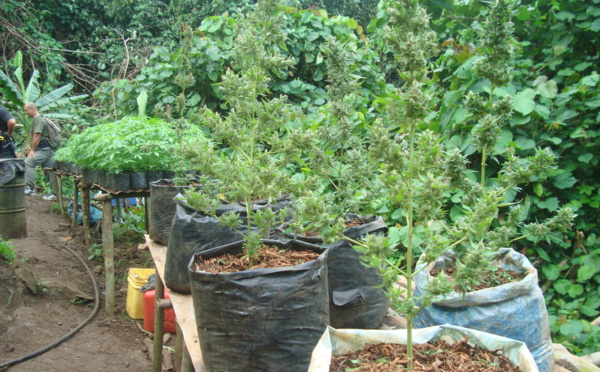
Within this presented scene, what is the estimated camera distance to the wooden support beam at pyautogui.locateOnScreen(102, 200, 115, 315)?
15.4 feet

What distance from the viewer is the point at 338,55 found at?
2.30m

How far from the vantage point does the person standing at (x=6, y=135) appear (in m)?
7.25

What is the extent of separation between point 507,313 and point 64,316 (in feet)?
14.3

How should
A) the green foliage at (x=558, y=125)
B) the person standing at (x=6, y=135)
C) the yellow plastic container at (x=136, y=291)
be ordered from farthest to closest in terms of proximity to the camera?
the person standing at (x=6, y=135) < the yellow plastic container at (x=136, y=291) < the green foliage at (x=558, y=125)

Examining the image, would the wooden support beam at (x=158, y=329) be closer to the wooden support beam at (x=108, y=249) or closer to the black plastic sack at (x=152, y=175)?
the black plastic sack at (x=152, y=175)

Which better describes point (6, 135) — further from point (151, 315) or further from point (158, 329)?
point (158, 329)

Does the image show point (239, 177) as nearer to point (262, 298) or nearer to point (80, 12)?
point (262, 298)

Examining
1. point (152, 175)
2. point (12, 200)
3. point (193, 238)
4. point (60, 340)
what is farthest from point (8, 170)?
point (193, 238)

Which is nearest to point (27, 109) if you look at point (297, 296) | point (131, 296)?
point (131, 296)

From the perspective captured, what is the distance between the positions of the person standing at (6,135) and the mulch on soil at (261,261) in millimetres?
6578

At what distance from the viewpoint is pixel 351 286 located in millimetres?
2141

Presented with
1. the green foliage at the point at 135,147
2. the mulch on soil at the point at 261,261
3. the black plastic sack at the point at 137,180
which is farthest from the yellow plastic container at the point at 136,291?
the mulch on soil at the point at 261,261

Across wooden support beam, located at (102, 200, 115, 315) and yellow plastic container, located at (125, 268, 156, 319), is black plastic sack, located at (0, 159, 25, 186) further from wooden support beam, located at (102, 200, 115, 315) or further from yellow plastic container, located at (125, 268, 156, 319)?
yellow plastic container, located at (125, 268, 156, 319)

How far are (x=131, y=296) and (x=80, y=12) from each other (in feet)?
38.7
